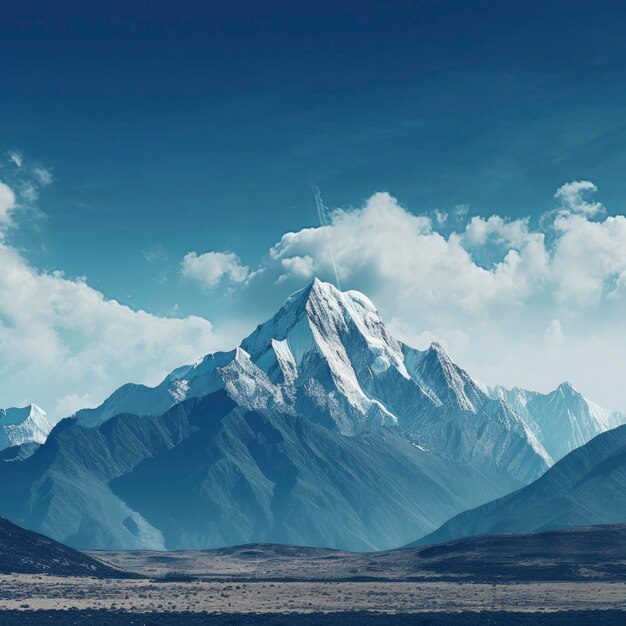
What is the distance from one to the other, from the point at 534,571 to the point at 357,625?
68666 mm

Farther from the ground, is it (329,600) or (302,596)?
(302,596)

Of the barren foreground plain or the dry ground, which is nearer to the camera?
the barren foreground plain

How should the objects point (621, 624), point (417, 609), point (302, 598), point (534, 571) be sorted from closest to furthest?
point (621, 624)
point (417, 609)
point (302, 598)
point (534, 571)

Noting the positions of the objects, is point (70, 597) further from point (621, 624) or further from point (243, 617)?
point (621, 624)

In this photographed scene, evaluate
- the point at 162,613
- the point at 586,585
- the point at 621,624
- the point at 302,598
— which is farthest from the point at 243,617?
the point at 586,585

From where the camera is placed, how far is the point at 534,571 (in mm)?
199500

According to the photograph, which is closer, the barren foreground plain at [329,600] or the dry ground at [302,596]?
the barren foreground plain at [329,600]

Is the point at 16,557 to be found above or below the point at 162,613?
above

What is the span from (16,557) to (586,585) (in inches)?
4287

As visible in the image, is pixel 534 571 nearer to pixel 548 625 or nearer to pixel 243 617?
pixel 548 625

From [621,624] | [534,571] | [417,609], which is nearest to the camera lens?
[621,624]

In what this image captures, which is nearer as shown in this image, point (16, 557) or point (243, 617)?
point (243, 617)

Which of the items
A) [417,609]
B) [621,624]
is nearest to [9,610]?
[417,609]

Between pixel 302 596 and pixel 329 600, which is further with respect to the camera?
pixel 302 596
